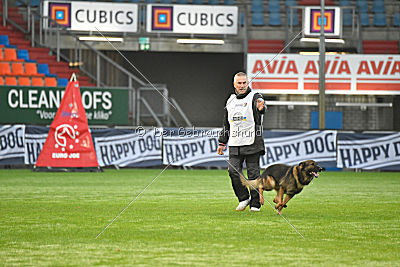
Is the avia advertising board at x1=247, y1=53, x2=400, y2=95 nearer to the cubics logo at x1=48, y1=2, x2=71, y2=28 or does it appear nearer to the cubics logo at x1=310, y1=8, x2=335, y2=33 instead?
the cubics logo at x1=310, y1=8, x2=335, y2=33

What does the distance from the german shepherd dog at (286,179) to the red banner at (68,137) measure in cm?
903

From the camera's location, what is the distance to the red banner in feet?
57.8

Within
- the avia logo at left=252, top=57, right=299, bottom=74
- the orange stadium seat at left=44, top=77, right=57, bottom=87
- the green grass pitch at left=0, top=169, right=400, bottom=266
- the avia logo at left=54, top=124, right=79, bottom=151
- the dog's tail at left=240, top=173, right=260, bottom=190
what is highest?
the avia logo at left=252, top=57, right=299, bottom=74

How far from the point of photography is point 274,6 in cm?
3033

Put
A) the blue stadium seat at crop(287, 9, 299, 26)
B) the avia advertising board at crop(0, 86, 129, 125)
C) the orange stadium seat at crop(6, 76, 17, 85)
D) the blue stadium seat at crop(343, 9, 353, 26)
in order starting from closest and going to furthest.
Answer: the avia advertising board at crop(0, 86, 129, 125)
the orange stadium seat at crop(6, 76, 17, 85)
the blue stadium seat at crop(287, 9, 299, 26)
the blue stadium seat at crop(343, 9, 353, 26)

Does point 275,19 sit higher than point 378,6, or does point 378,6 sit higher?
point 378,6

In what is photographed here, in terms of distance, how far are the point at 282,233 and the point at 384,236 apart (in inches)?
39.2

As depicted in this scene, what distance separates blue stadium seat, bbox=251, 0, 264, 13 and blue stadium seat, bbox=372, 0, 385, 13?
4.50 m

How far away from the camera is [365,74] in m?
28.6

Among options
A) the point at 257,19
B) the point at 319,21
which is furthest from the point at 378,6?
the point at 257,19

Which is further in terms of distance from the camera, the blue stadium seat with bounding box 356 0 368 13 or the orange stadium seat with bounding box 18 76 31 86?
the blue stadium seat with bounding box 356 0 368 13

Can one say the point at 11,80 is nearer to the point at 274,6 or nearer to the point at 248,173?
the point at 274,6

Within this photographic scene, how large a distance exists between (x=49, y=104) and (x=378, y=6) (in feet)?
48.7

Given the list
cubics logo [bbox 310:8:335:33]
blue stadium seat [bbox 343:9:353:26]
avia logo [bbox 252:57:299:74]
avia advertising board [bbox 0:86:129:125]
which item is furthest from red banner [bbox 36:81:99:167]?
blue stadium seat [bbox 343:9:353:26]
